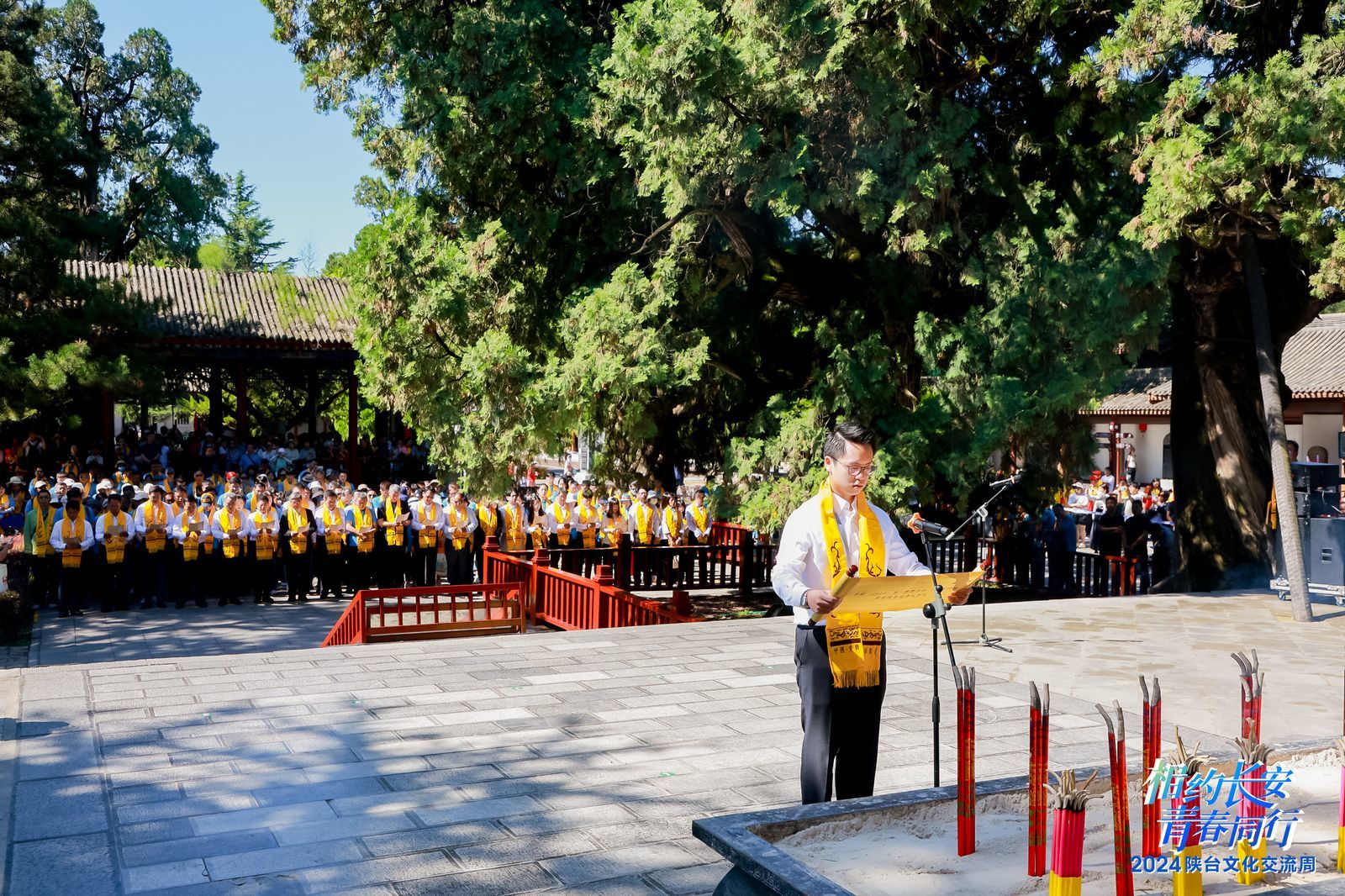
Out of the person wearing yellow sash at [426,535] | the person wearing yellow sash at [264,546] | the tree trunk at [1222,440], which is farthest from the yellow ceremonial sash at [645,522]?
the tree trunk at [1222,440]

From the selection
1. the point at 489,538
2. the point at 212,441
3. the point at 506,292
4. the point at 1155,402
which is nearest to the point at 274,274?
the point at 212,441

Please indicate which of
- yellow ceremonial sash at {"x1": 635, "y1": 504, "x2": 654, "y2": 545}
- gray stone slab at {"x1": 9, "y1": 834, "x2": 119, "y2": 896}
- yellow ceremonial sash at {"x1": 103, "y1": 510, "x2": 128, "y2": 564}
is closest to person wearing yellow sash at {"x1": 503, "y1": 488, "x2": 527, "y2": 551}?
yellow ceremonial sash at {"x1": 635, "y1": 504, "x2": 654, "y2": 545}

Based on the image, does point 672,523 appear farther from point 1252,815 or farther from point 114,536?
point 1252,815

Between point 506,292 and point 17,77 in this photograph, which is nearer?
point 506,292

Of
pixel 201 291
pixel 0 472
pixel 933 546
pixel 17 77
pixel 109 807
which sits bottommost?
pixel 109 807

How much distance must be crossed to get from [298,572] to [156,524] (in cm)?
209

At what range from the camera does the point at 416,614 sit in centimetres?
1198

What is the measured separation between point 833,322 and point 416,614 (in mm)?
5890

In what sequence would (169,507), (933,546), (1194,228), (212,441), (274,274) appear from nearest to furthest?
1. (1194,228)
2. (169,507)
3. (933,546)
4. (212,441)
5. (274,274)

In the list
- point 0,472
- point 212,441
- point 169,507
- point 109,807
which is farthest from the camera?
point 212,441

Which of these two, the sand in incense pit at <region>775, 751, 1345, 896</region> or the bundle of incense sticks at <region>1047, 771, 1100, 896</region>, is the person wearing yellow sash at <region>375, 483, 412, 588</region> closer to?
the sand in incense pit at <region>775, 751, 1345, 896</region>

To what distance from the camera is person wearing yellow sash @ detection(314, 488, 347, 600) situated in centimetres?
1627

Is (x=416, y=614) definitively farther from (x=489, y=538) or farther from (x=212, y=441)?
(x=212, y=441)

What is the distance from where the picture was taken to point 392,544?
16.9 metres
